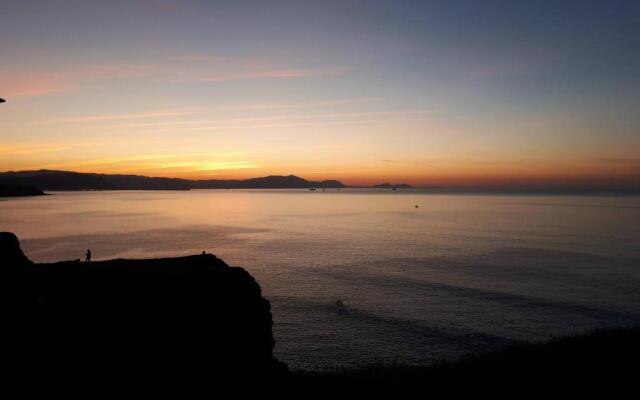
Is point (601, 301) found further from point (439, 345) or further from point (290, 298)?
point (290, 298)

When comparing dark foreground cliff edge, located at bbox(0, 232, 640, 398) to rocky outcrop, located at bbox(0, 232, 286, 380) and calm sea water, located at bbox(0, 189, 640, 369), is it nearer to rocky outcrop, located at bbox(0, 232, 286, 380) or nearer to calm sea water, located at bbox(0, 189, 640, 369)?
rocky outcrop, located at bbox(0, 232, 286, 380)

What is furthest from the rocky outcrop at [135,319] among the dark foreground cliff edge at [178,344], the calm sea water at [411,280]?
the calm sea water at [411,280]

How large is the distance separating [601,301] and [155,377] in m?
49.4

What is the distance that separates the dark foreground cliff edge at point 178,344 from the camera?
14.5 metres

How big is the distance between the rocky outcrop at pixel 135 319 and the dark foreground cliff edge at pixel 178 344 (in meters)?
0.04

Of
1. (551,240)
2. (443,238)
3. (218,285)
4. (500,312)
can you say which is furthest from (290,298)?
(551,240)

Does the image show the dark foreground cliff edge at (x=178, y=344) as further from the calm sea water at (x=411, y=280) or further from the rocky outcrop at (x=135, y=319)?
the calm sea water at (x=411, y=280)

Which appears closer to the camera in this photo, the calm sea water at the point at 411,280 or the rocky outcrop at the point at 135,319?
the rocky outcrop at the point at 135,319

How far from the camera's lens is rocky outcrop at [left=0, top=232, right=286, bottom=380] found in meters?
14.6

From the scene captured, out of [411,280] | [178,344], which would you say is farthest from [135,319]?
[411,280]

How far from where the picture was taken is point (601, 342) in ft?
85.1

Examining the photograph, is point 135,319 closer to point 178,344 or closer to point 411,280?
point 178,344

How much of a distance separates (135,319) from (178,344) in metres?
2.14

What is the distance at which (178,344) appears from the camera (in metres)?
16.8
